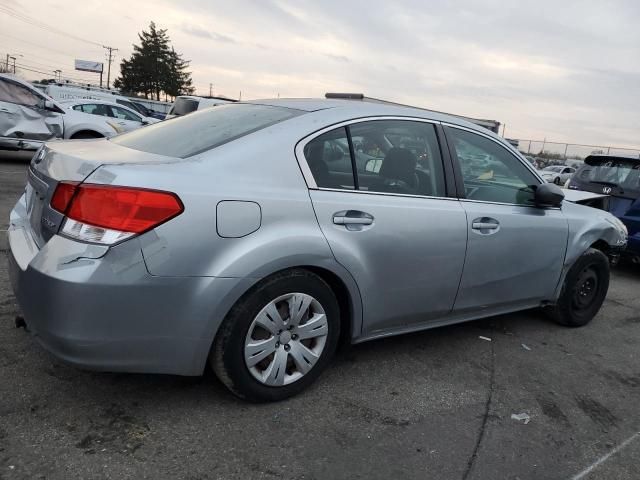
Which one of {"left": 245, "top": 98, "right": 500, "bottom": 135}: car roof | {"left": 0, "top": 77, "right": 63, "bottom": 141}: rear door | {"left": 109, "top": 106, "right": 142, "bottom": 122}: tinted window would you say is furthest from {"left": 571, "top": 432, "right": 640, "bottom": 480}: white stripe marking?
{"left": 109, "top": 106, "right": 142, "bottom": 122}: tinted window

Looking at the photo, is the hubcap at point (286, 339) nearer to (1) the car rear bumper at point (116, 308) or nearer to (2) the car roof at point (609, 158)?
(1) the car rear bumper at point (116, 308)

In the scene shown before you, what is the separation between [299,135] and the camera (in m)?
2.86

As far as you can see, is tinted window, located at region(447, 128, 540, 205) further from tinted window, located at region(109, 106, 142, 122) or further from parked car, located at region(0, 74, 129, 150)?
tinted window, located at region(109, 106, 142, 122)

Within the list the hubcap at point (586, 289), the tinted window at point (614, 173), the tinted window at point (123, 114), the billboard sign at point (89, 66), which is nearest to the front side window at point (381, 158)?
the hubcap at point (586, 289)

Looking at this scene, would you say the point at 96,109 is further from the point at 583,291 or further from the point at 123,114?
the point at 583,291

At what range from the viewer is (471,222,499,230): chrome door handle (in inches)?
136

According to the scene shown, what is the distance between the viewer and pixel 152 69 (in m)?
72.6

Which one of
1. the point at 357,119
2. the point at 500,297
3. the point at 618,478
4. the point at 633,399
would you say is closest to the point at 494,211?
the point at 500,297

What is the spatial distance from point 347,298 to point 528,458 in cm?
117

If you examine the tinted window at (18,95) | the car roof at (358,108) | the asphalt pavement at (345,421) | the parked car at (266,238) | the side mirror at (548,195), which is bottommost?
the asphalt pavement at (345,421)

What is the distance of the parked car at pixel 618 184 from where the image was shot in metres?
6.71

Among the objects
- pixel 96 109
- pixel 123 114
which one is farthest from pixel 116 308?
pixel 123 114

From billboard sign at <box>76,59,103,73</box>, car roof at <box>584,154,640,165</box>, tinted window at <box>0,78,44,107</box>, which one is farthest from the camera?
billboard sign at <box>76,59,103,73</box>

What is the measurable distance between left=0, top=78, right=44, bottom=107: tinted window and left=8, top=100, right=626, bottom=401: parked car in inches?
314
